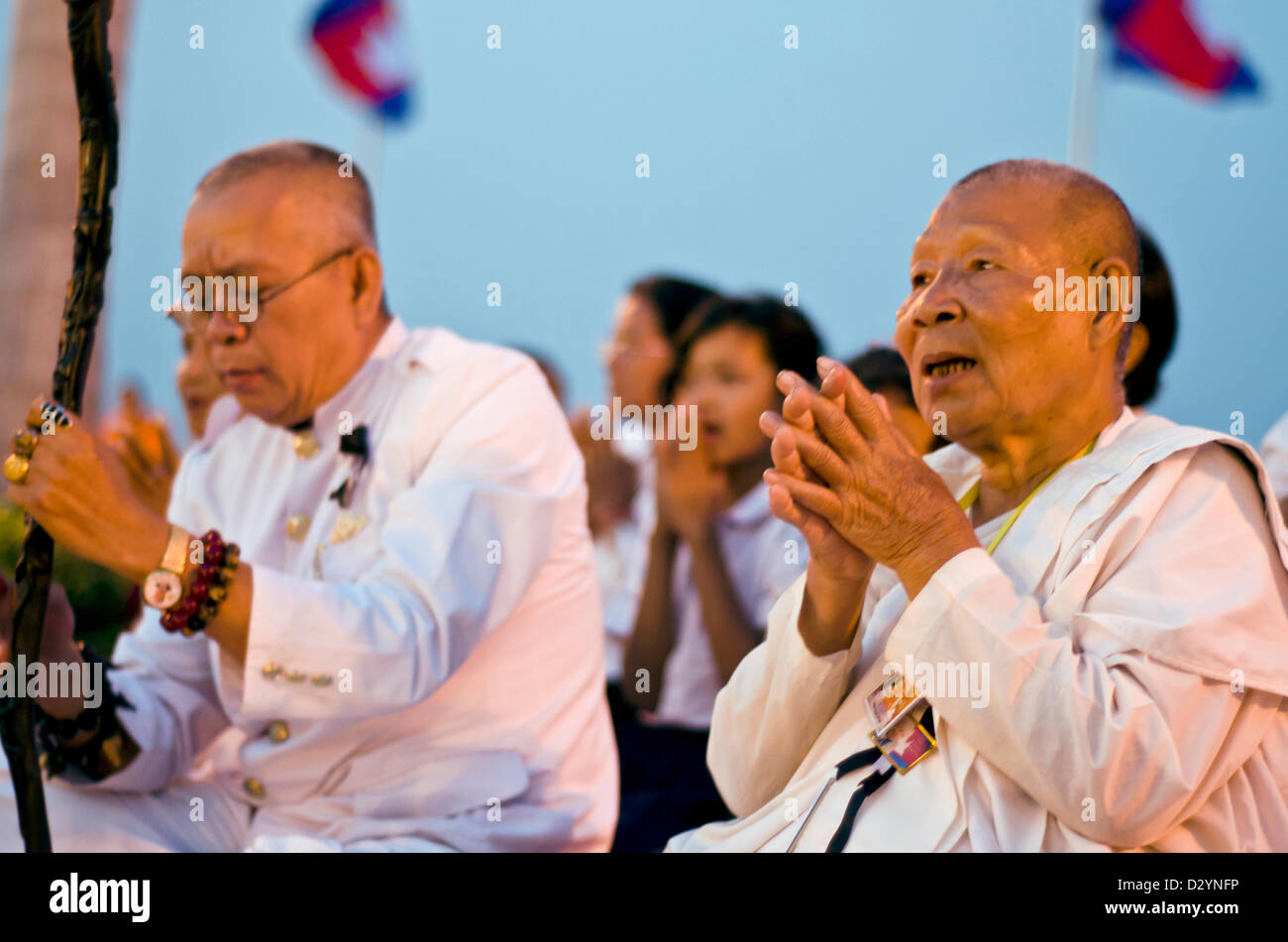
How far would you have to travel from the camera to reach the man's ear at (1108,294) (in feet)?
7.25

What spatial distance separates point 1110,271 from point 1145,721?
73 centimetres

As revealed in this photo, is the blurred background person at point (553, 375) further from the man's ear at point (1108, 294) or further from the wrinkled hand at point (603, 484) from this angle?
the man's ear at point (1108, 294)

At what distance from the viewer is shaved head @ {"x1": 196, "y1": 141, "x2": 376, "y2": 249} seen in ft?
10.1

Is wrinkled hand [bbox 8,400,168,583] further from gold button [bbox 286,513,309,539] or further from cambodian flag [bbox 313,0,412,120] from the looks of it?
cambodian flag [bbox 313,0,412,120]

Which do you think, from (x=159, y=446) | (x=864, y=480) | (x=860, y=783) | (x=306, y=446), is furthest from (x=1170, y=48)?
(x=860, y=783)

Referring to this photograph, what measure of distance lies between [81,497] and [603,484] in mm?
4192

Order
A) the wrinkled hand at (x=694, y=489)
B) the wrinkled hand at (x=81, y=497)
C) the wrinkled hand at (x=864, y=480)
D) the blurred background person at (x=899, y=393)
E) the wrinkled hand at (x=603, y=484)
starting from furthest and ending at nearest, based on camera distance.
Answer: the wrinkled hand at (x=603, y=484) → the wrinkled hand at (x=694, y=489) → the blurred background person at (x=899, y=393) → the wrinkled hand at (x=81, y=497) → the wrinkled hand at (x=864, y=480)

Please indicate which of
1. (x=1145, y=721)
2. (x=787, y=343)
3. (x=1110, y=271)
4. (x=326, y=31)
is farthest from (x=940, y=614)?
(x=326, y=31)

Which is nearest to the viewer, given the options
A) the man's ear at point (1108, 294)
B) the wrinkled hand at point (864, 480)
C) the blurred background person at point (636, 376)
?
the wrinkled hand at point (864, 480)

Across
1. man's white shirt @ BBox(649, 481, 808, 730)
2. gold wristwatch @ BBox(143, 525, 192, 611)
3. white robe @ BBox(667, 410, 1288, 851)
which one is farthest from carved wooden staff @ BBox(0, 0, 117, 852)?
man's white shirt @ BBox(649, 481, 808, 730)

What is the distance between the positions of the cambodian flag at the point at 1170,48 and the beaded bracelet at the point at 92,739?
413 centimetres

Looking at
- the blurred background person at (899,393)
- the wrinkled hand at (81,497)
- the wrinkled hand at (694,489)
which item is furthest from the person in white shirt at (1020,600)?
the wrinkled hand at (694,489)

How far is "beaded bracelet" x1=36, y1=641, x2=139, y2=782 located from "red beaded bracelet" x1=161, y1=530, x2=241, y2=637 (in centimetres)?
48
